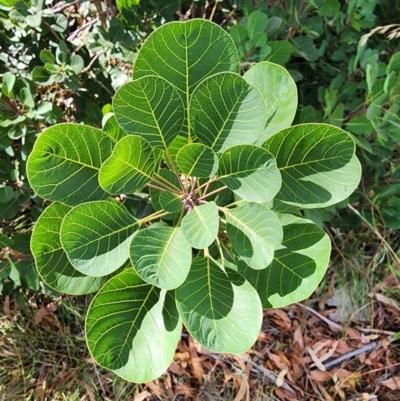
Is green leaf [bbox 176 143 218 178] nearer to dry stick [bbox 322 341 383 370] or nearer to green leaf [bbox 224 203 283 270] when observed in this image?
green leaf [bbox 224 203 283 270]

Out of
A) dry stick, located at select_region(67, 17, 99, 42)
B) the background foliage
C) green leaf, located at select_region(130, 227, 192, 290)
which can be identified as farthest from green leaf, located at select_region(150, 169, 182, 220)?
dry stick, located at select_region(67, 17, 99, 42)

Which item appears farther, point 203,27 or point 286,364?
point 286,364

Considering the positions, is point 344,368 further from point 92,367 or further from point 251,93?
point 251,93

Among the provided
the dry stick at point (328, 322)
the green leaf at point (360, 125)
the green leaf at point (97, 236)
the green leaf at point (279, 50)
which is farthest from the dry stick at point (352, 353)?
the green leaf at point (97, 236)

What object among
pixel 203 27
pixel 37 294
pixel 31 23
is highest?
pixel 203 27

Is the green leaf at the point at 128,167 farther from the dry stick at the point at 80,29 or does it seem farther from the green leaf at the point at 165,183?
the dry stick at the point at 80,29

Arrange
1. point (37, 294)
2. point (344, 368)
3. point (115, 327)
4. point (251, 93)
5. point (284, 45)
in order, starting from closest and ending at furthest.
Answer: point (251, 93)
point (115, 327)
point (284, 45)
point (37, 294)
point (344, 368)

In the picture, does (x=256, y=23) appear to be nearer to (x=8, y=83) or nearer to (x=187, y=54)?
(x=187, y=54)

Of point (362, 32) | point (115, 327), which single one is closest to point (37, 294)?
point (115, 327)
